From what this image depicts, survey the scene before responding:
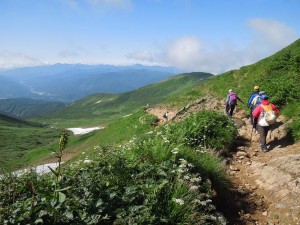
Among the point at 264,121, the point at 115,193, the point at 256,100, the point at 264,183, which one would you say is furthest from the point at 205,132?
the point at 115,193

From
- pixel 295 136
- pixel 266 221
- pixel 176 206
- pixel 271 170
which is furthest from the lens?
pixel 295 136

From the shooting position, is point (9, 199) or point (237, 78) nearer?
point (9, 199)

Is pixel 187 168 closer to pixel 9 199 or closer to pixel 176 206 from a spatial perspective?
pixel 176 206

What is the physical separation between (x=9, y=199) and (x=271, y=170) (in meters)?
8.31

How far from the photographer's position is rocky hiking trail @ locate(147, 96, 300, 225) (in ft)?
27.8

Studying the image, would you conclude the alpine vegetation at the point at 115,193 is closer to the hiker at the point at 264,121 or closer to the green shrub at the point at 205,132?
the green shrub at the point at 205,132

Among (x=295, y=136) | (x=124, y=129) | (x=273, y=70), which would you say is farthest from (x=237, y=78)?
(x=295, y=136)

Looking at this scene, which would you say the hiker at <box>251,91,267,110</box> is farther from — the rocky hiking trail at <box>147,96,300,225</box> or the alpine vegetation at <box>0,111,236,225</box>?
the alpine vegetation at <box>0,111,236,225</box>

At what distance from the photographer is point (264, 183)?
34.7 feet

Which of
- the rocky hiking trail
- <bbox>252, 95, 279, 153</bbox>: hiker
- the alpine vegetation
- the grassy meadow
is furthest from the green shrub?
the alpine vegetation

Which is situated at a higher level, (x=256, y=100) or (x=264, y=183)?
(x=256, y=100)

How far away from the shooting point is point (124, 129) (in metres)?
37.8

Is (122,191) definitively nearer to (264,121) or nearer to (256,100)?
(264,121)

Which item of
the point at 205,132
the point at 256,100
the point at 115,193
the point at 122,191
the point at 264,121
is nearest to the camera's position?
the point at 115,193
